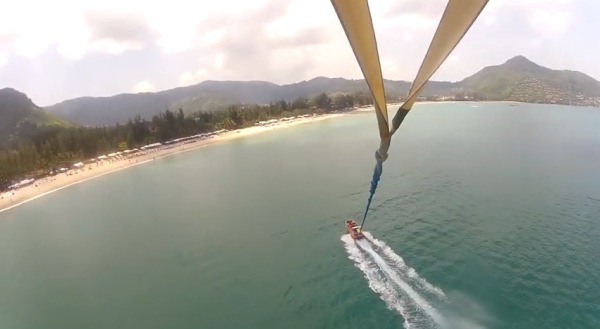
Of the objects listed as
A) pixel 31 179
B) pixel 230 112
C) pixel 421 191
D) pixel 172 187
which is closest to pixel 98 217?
pixel 172 187

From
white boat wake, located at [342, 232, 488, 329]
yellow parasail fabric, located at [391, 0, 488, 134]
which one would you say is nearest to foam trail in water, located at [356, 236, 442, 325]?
white boat wake, located at [342, 232, 488, 329]

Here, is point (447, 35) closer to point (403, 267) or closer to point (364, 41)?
point (364, 41)

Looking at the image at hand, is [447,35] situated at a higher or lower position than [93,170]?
higher

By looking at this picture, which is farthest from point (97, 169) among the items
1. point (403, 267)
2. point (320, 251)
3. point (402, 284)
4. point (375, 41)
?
point (375, 41)

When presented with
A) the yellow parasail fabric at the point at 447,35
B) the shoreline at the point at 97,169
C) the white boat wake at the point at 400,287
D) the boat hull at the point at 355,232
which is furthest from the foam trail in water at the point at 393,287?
A: the yellow parasail fabric at the point at 447,35

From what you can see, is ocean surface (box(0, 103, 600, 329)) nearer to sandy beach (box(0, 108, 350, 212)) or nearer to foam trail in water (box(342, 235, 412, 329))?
foam trail in water (box(342, 235, 412, 329))
